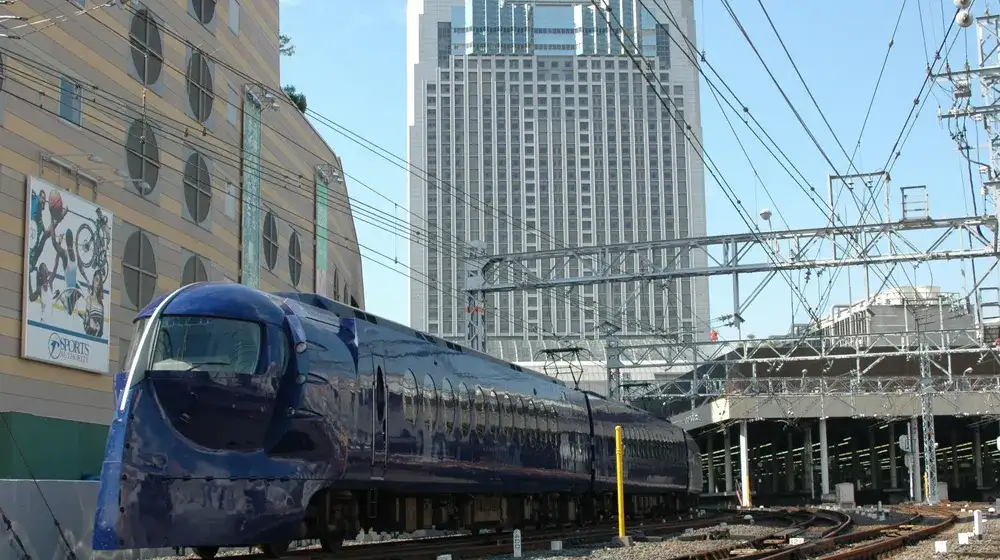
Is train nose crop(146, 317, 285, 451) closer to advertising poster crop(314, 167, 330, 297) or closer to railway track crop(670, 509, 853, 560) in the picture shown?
railway track crop(670, 509, 853, 560)

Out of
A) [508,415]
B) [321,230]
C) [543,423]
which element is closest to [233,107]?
[321,230]

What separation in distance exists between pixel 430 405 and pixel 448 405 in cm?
79

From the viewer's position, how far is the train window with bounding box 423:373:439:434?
1733 cm

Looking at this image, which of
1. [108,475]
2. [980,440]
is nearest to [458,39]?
[980,440]

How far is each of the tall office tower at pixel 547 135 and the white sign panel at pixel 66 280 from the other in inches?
5439

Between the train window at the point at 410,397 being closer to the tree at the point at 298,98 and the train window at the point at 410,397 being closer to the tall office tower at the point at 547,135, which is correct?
the tree at the point at 298,98

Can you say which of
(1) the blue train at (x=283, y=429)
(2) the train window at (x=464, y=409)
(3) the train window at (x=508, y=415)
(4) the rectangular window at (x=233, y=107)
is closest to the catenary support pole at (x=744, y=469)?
(4) the rectangular window at (x=233, y=107)

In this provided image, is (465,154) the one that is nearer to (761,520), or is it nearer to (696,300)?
(696,300)

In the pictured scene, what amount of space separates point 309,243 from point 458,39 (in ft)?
436

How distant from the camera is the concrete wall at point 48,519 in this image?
14.5 m

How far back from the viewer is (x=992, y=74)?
30609mm

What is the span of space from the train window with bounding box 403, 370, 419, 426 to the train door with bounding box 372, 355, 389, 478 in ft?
2.09

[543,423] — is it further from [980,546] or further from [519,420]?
[980,546]

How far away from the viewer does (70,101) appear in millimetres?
23016
